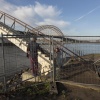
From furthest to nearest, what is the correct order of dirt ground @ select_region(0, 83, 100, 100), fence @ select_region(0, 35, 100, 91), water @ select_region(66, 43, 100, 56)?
water @ select_region(66, 43, 100, 56)
fence @ select_region(0, 35, 100, 91)
dirt ground @ select_region(0, 83, 100, 100)

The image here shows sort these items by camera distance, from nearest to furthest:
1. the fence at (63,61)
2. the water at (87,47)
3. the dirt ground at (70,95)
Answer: the dirt ground at (70,95) < the fence at (63,61) < the water at (87,47)

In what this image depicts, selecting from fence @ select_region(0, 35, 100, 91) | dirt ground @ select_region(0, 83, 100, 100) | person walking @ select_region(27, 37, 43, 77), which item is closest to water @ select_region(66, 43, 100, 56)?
fence @ select_region(0, 35, 100, 91)

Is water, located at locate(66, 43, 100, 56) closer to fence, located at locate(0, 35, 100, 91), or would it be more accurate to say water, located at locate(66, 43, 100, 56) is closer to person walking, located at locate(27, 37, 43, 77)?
fence, located at locate(0, 35, 100, 91)

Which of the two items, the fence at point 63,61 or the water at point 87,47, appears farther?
the water at point 87,47

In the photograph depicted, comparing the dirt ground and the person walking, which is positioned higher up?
the person walking

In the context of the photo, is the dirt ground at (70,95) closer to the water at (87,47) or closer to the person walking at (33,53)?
the person walking at (33,53)

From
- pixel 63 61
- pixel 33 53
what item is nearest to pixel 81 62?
pixel 63 61

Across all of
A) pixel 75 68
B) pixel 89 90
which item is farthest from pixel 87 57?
pixel 89 90

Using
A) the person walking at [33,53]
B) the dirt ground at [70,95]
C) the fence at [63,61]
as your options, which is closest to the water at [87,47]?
the fence at [63,61]

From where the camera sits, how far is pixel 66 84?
27.0 ft

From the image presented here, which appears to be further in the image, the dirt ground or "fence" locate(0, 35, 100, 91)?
"fence" locate(0, 35, 100, 91)

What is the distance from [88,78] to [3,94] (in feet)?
14.5

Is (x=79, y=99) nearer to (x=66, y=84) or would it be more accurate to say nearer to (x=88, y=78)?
(x=66, y=84)

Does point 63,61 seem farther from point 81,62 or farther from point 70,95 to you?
point 70,95
